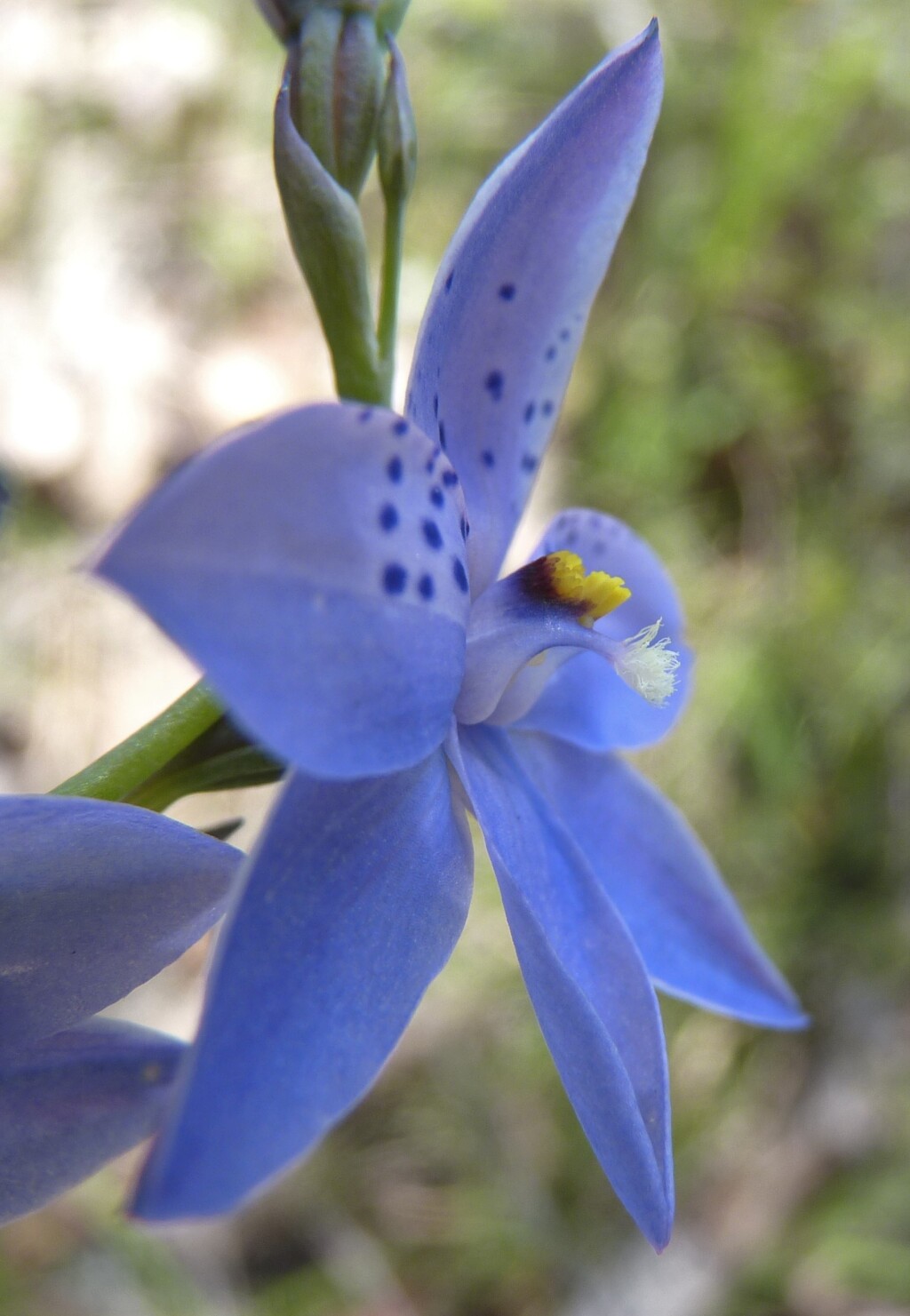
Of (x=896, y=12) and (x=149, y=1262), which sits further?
(x=896, y=12)

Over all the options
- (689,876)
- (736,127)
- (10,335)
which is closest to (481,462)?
(689,876)

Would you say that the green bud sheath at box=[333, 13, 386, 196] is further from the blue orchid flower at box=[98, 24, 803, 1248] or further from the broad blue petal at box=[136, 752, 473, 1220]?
the broad blue petal at box=[136, 752, 473, 1220]

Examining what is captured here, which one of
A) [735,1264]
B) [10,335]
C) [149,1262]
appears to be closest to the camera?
[149,1262]

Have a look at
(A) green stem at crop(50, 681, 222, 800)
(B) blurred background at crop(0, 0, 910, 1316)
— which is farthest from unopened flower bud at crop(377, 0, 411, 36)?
(B) blurred background at crop(0, 0, 910, 1316)

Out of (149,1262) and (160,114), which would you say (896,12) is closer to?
(160,114)

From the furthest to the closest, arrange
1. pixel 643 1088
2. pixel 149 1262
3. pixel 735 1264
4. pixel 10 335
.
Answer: pixel 10 335, pixel 735 1264, pixel 149 1262, pixel 643 1088

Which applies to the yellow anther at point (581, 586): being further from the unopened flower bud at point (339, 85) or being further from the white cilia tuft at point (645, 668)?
the unopened flower bud at point (339, 85)
